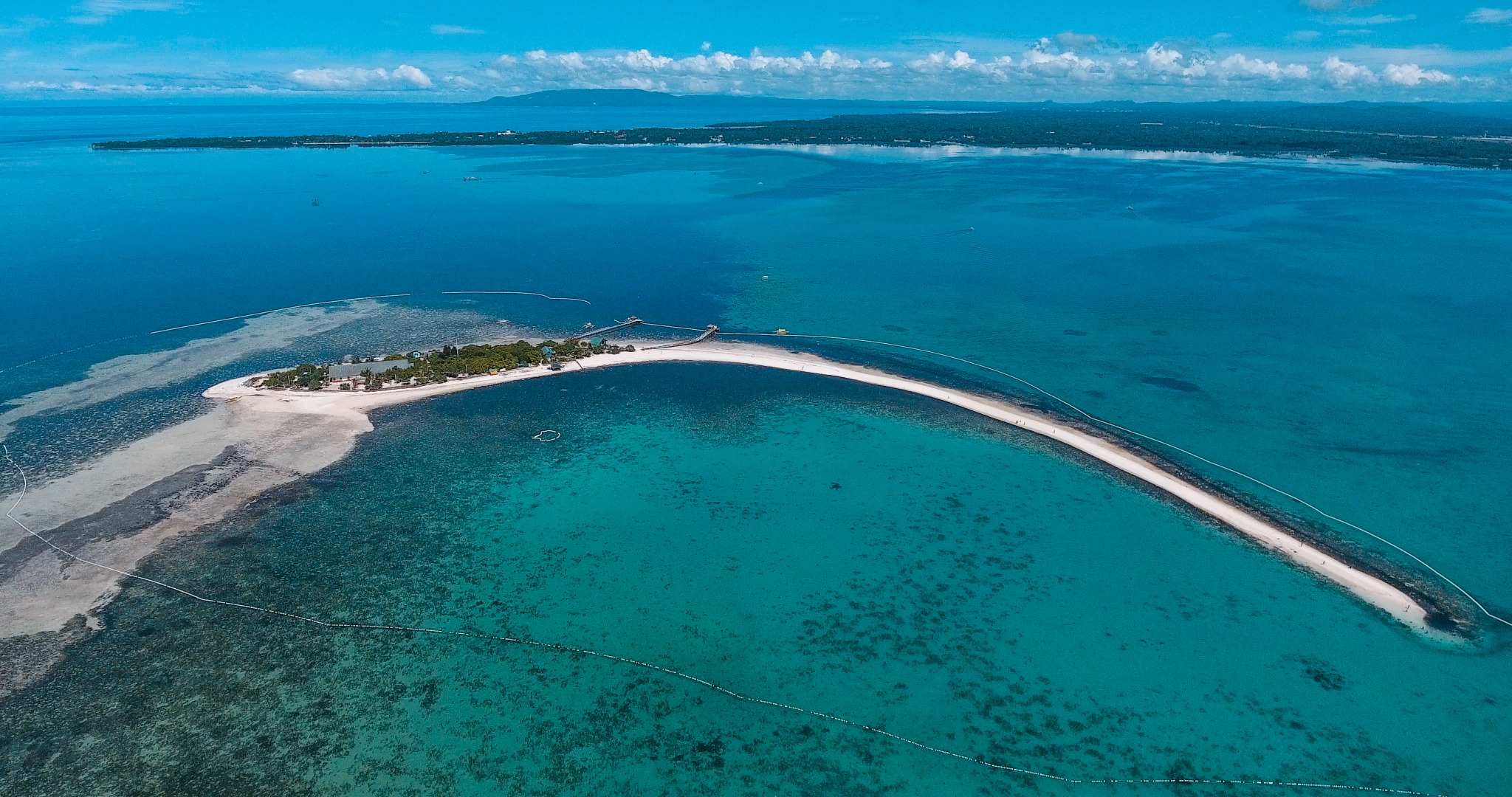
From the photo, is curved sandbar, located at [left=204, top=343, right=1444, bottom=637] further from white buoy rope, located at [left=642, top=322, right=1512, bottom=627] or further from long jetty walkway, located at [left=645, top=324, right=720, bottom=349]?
white buoy rope, located at [left=642, top=322, right=1512, bottom=627]

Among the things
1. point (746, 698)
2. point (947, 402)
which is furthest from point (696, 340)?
point (746, 698)

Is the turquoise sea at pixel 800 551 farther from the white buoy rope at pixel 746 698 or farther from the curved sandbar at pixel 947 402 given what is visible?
the curved sandbar at pixel 947 402

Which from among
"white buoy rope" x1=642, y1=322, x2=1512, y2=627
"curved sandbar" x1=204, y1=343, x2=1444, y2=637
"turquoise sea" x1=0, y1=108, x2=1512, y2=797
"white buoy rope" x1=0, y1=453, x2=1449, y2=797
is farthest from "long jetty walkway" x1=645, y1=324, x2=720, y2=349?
"white buoy rope" x1=0, y1=453, x2=1449, y2=797

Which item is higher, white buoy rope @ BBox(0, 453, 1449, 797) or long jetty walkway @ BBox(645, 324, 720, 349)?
long jetty walkway @ BBox(645, 324, 720, 349)

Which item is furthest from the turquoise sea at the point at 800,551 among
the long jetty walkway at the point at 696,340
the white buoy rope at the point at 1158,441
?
the long jetty walkway at the point at 696,340

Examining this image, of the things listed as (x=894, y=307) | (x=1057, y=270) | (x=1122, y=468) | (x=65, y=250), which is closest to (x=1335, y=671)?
(x=1122, y=468)
